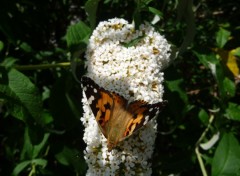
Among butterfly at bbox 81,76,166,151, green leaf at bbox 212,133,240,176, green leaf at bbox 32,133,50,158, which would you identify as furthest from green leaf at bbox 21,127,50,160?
green leaf at bbox 212,133,240,176

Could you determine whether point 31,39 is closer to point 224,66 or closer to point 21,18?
point 21,18

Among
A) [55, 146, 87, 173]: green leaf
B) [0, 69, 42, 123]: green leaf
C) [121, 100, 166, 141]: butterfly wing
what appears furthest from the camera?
[55, 146, 87, 173]: green leaf

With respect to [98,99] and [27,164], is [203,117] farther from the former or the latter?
[27,164]

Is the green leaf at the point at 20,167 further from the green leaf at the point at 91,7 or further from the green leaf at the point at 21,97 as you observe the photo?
the green leaf at the point at 91,7

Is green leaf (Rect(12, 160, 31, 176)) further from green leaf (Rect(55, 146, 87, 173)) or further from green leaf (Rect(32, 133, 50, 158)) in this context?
green leaf (Rect(55, 146, 87, 173))

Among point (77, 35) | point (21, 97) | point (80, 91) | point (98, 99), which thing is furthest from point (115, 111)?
point (80, 91)
